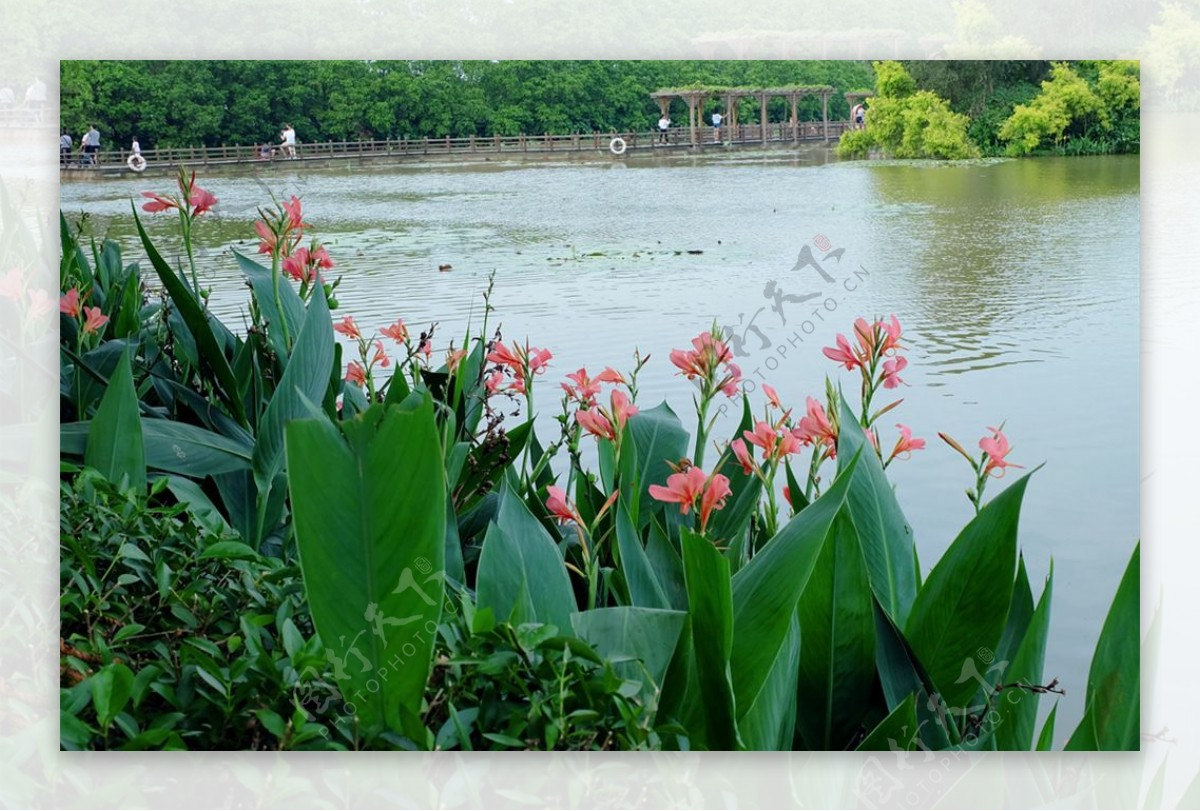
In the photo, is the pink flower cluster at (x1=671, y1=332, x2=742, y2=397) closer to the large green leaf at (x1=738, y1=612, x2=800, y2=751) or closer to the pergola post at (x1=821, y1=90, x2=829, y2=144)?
the large green leaf at (x1=738, y1=612, x2=800, y2=751)

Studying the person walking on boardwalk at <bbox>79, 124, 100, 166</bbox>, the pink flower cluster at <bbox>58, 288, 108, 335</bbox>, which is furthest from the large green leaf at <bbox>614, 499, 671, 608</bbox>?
the person walking on boardwalk at <bbox>79, 124, 100, 166</bbox>

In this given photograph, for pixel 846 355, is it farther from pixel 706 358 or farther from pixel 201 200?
pixel 201 200

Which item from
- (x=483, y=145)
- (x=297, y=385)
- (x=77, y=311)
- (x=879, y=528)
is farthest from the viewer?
(x=483, y=145)

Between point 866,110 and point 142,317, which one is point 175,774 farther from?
point 866,110

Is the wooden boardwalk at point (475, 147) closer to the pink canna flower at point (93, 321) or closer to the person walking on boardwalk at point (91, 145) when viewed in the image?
the person walking on boardwalk at point (91, 145)

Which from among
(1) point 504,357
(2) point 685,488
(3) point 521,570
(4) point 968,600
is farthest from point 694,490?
(1) point 504,357

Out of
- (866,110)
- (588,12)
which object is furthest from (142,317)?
(866,110)
